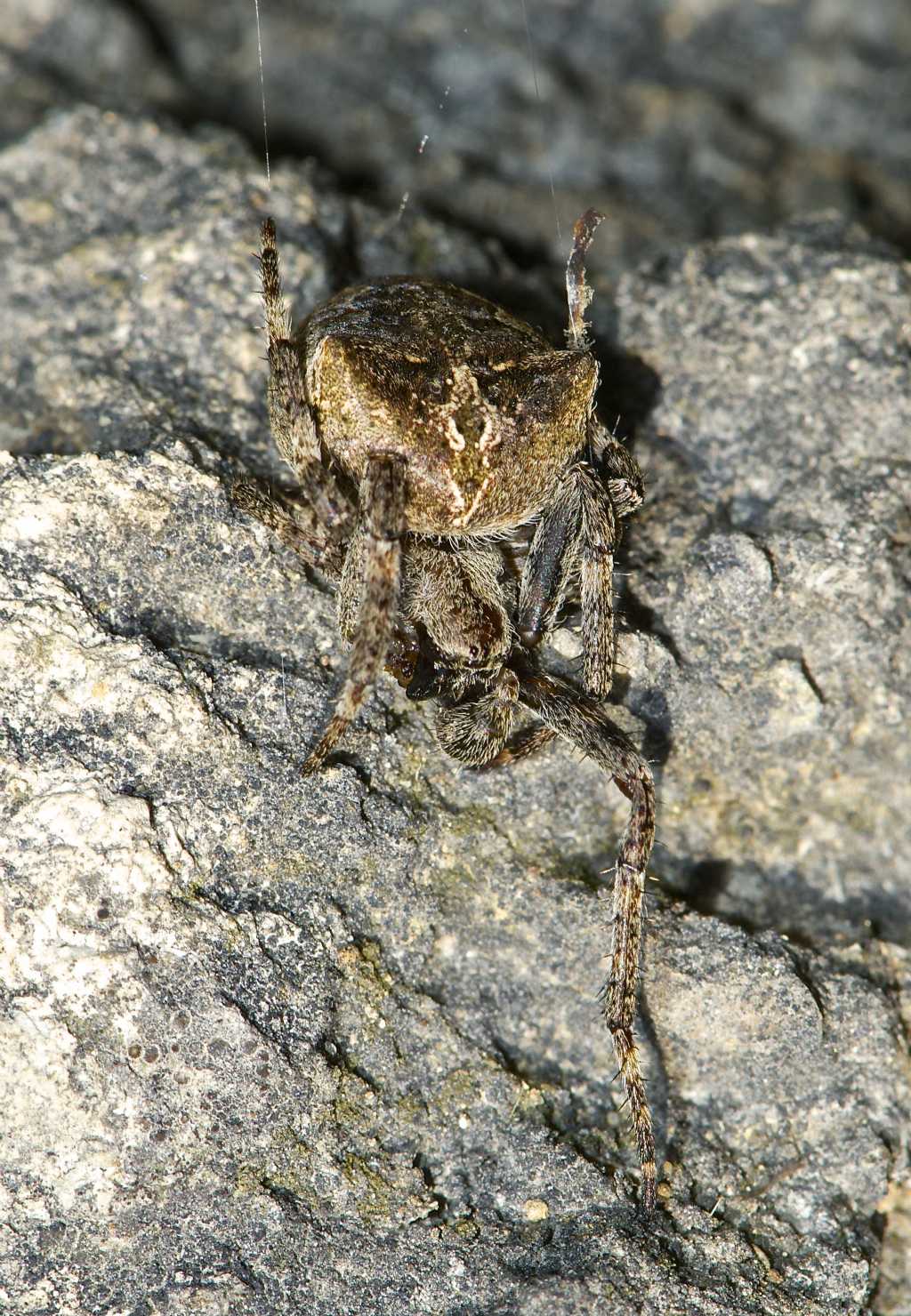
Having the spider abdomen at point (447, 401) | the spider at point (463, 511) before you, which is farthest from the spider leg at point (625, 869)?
the spider abdomen at point (447, 401)

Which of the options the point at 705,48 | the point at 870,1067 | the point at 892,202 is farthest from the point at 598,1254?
the point at 705,48

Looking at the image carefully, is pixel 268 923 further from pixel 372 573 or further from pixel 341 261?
pixel 341 261

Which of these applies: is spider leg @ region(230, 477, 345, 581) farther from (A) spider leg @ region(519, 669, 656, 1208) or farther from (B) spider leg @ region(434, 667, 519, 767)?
(A) spider leg @ region(519, 669, 656, 1208)

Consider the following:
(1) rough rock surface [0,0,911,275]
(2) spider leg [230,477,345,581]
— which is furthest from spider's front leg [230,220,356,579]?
(1) rough rock surface [0,0,911,275]

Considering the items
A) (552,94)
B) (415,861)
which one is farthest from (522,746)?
(552,94)

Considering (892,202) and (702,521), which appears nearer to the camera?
(702,521)
